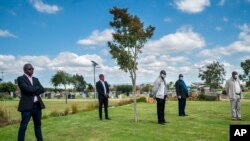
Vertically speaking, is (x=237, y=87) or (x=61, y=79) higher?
(x=61, y=79)

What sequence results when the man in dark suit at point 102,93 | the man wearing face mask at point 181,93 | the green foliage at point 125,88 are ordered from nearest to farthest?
the man in dark suit at point 102,93
the man wearing face mask at point 181,93
the green foliage at point 125,88

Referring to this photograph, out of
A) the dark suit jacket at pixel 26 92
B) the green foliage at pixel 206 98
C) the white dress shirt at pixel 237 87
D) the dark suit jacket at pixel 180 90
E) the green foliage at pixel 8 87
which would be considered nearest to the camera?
the dark suit jacket at pixel 26 92

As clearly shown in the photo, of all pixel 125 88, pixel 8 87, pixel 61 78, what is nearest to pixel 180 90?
pixel 61 78

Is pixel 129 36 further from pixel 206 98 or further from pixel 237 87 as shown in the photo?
pixel 206 98

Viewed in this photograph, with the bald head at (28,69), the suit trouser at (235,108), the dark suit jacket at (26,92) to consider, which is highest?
the bald head at (28,69)

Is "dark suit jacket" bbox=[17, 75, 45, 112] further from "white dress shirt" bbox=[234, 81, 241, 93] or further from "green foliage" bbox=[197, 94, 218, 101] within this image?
"green foliage" bbox=[197, 94, 218, 101]

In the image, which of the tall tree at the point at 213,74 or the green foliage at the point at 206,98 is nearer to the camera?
the green foliage at the point at 206,98

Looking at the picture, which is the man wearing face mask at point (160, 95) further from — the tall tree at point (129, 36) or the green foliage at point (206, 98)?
the green foliage at point (206, 98)

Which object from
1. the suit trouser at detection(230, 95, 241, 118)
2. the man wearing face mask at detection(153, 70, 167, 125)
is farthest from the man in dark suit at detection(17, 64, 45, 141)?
the suit trouser at detection(230, 95, 241, 118)

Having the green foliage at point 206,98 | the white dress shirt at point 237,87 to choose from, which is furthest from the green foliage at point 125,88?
the white dress shirt at point 237,87

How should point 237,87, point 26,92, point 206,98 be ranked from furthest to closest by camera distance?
point 206,98 < point 237,87 < point 26,92

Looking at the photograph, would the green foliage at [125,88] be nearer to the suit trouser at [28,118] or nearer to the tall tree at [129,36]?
the tall tree at [129,36]

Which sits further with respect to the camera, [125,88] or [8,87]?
[125,88]

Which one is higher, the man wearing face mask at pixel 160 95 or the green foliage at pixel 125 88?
the green foliage at pixel 125 88
